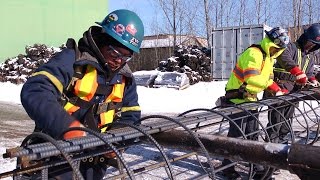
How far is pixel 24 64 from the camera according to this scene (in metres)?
18.9

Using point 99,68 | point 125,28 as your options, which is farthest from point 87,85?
point 125,28

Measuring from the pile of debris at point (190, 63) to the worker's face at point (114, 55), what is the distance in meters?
15.3

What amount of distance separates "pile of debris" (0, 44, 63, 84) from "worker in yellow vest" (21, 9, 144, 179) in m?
16.5

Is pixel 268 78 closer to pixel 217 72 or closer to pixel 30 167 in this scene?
pixel 30 167

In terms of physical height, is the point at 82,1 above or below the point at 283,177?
above

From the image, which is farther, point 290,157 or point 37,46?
point 37,46

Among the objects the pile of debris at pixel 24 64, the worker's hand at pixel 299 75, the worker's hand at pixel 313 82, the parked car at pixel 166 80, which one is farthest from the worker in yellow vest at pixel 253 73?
the pile of debris at pixel 24 64

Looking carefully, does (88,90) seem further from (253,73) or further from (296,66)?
(296,66)

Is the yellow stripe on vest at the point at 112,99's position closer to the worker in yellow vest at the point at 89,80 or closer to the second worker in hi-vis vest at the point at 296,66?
the worker in yellow vest at the point at 89,80

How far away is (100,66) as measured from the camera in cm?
261

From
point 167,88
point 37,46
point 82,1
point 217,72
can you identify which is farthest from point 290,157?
point 82,1

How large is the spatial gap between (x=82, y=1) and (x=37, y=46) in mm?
4055

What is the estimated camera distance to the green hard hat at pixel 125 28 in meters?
2.62

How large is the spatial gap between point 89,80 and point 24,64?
17371mm
